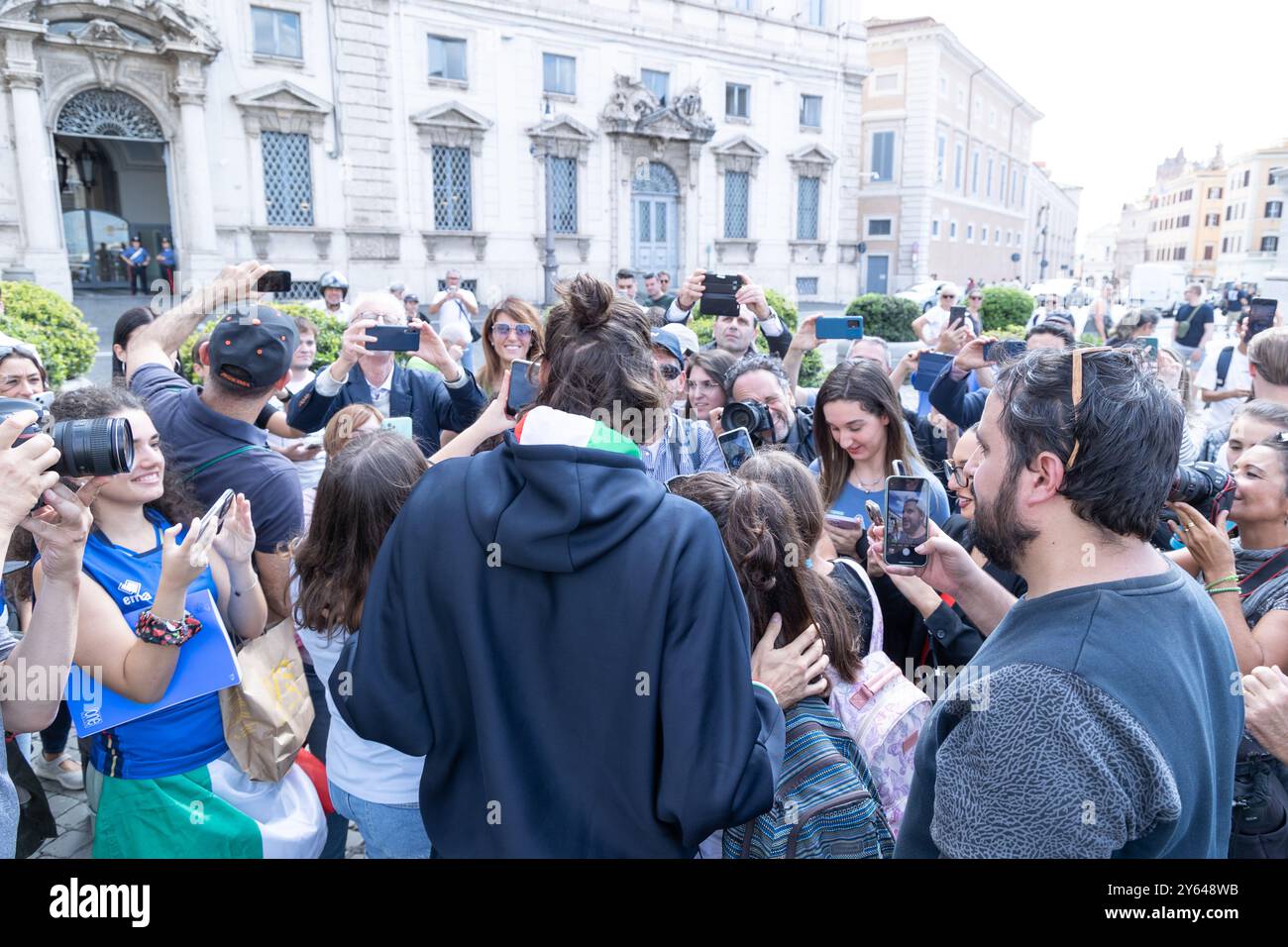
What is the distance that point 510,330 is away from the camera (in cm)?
499

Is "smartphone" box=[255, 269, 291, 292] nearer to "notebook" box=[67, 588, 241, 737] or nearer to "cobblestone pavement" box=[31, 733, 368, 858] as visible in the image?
"notebook" box=[67, 588, 241, 737]

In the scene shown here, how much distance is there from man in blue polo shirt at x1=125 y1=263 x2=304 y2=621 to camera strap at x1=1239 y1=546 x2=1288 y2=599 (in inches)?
123

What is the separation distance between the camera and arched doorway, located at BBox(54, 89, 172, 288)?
75.4 ft

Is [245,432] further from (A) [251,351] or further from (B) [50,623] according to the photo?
(B) [50,623]

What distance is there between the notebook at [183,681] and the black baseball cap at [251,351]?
968 millimetres

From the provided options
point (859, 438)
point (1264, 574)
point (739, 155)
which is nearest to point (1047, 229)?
point (739, 155)

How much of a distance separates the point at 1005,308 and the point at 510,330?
581 inches

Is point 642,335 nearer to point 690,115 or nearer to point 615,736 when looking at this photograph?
point 615,736

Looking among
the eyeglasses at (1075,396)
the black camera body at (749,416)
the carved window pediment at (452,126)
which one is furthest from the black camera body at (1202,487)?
the carved window pediment at (452,126)

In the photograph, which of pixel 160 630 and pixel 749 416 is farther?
pixel 749 416

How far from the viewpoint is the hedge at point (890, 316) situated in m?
17.6

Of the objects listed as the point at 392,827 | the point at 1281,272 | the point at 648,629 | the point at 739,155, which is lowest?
the point at 392,827

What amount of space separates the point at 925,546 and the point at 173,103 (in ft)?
70.9

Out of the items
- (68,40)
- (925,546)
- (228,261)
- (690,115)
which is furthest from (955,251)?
(925,546)
